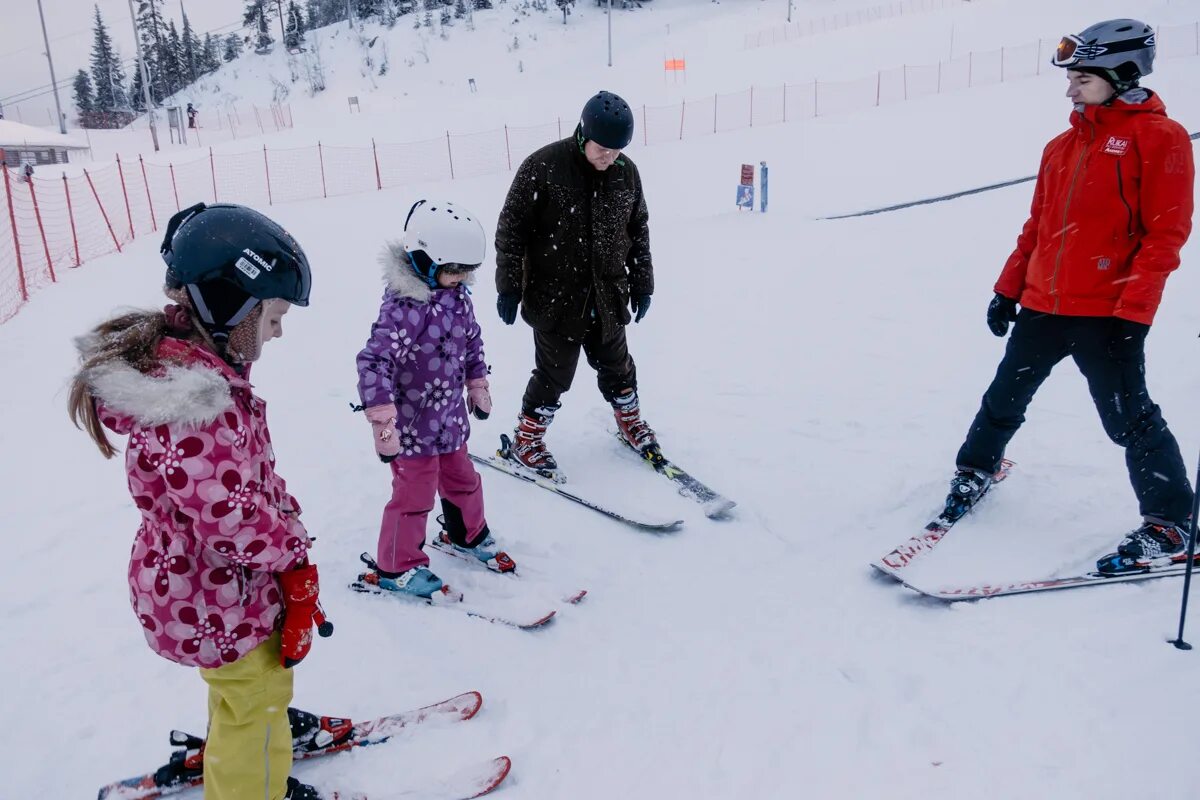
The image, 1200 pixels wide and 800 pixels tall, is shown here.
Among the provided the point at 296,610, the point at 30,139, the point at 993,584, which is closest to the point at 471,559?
the point at 296,610

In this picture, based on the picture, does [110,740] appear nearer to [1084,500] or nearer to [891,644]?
[891,644]

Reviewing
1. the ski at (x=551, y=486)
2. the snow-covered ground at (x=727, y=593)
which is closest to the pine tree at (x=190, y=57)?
the snow-covered ground at (x=727, y=593)

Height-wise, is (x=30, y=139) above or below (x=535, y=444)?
above

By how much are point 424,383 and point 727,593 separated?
1.55m

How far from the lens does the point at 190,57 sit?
66625 millimetres

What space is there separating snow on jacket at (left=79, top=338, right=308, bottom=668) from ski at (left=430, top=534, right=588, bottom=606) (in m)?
1.49

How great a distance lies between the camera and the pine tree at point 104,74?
227 ft

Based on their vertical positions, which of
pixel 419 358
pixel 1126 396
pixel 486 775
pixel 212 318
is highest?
pixel 212 318

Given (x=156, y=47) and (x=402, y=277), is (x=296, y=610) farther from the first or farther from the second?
(x=156, y=47)

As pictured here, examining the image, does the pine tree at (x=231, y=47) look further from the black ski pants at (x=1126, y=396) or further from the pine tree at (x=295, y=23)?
the black ski pants at (x=1126, y=396)

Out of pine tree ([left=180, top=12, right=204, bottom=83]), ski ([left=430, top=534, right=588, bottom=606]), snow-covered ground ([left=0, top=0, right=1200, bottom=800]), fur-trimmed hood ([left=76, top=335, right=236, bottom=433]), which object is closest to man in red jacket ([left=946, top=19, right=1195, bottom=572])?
snow-covered ground ([left=0, top=0, right=1200, bottom=800])

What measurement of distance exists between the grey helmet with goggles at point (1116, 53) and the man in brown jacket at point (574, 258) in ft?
6.01

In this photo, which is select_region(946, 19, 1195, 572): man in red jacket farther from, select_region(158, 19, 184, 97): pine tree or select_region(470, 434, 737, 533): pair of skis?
select_region(158, 19, 184, 97): pine tree

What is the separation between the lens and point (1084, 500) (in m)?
3.76
